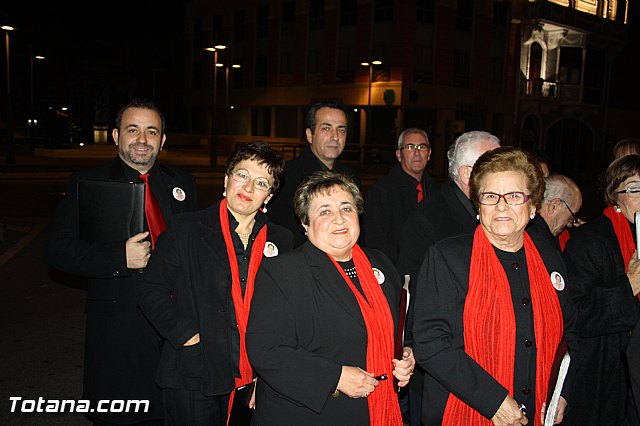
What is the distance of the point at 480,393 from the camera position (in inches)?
103

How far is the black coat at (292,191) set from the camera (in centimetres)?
511

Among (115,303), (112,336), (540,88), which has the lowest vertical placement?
(112,336)

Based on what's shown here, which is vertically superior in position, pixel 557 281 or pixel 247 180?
pixel 247 180

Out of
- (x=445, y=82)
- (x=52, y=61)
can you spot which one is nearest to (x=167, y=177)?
(x=445, y=82)

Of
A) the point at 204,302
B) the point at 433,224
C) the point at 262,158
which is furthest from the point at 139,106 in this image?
the point at 433,224

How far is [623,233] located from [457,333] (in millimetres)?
1393

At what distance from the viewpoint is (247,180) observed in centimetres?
327

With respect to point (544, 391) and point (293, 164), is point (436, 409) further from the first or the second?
point (293, 164)

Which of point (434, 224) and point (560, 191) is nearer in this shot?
point (434, 224)

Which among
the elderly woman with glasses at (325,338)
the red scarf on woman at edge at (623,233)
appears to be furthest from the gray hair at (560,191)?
the elderly woman with glasses at (325,338)

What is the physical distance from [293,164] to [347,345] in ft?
9.58

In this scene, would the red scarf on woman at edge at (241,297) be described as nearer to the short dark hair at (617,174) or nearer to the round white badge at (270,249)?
the round white badge at (270,249)

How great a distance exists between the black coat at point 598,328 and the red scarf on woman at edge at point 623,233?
25 millimetres

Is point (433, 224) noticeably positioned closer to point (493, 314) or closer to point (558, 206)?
point (493, 314)
